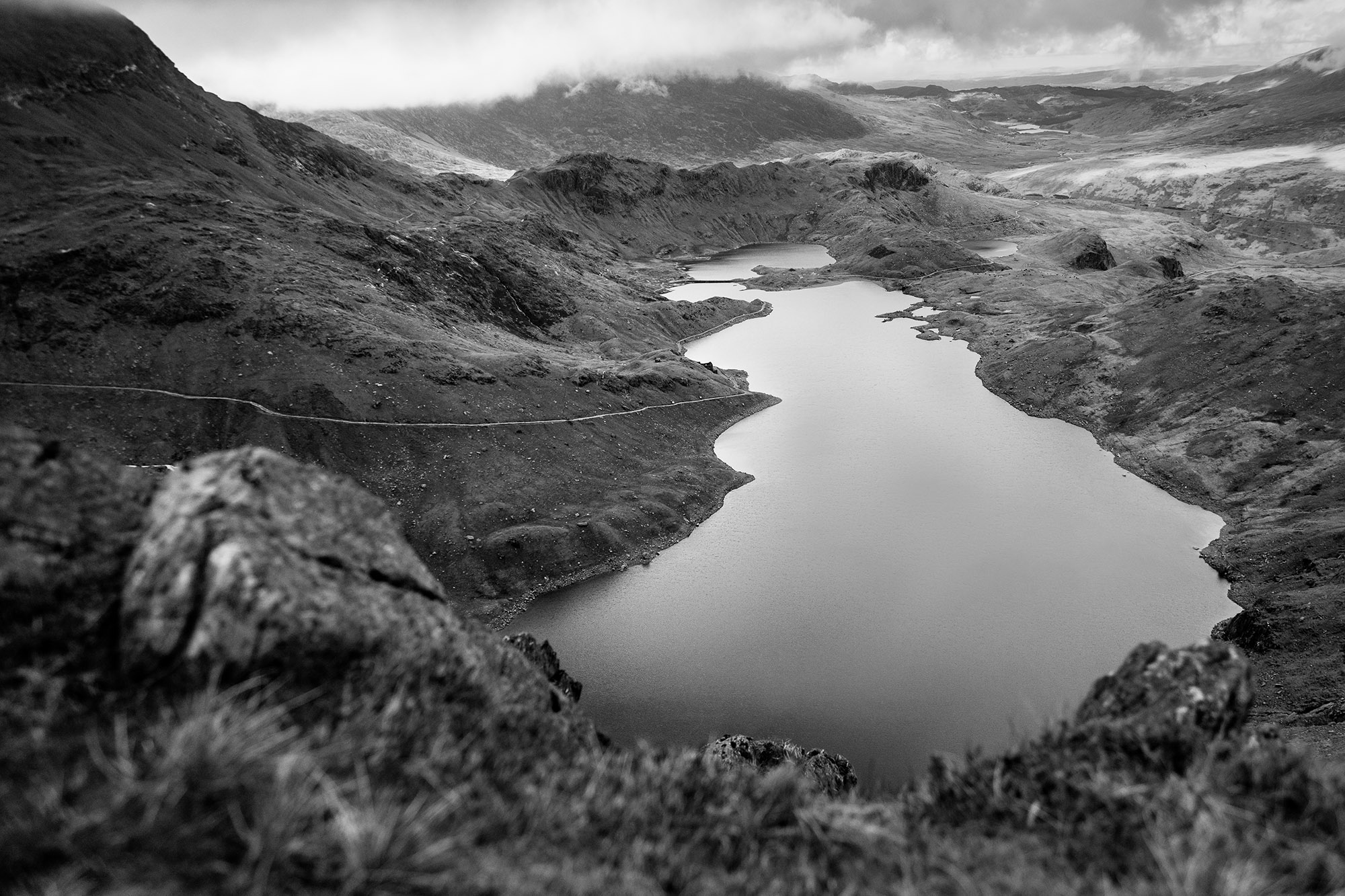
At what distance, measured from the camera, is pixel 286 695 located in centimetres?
912

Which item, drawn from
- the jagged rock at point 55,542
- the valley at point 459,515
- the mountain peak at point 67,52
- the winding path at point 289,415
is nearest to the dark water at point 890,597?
the valley at point 459,515

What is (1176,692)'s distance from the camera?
39.5 ft

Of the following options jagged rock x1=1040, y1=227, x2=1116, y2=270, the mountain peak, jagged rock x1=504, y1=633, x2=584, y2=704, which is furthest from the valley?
jagged rock x1=1040, y1=227, x2=1116, y2=270

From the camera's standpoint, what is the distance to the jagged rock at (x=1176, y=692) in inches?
457

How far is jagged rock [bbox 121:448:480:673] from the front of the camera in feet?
29.7

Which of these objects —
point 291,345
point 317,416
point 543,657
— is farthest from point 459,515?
point 543,657

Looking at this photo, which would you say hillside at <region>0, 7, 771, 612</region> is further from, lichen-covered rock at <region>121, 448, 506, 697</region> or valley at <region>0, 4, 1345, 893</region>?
lichen-covered rock at <region>121, 448, 506, 697</region>

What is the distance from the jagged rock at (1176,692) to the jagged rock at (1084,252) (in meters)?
172

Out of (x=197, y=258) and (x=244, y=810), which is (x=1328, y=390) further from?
(x=197, y=258)

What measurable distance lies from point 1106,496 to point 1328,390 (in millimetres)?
25426

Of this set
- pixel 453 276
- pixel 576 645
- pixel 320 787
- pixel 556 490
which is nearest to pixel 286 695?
pixel 320 787

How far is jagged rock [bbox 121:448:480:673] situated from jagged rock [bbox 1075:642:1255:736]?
10.3 m

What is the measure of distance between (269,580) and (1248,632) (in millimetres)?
50559

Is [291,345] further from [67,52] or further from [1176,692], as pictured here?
[1176,692]
